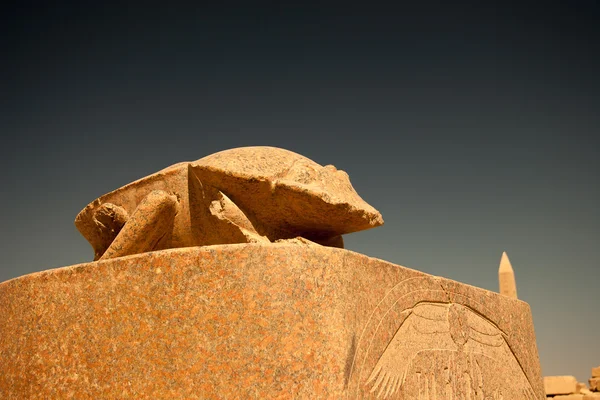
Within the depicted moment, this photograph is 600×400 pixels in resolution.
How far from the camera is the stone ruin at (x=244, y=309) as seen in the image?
227 cm

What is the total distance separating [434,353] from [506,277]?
15.5 m

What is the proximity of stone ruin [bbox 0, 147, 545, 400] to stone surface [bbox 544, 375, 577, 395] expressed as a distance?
865 centimetres

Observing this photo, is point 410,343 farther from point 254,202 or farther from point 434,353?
point 254,202

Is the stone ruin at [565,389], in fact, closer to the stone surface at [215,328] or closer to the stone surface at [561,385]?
the stone surface at [561,385]

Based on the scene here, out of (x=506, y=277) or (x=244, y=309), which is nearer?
(x=244, y=309)

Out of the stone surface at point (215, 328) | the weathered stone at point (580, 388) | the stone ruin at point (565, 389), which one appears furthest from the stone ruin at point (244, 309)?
the weathered stone at point (580, 388)

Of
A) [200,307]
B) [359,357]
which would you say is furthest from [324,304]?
[200,307]

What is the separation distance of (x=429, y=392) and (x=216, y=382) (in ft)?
4.36

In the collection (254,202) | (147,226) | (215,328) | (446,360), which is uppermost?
(254,202)

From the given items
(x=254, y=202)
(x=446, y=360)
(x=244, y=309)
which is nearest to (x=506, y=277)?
(x=446, y=360)

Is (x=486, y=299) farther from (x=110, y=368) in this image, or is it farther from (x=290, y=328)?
(x=110, y=368)

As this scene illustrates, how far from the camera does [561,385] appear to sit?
1097 cm

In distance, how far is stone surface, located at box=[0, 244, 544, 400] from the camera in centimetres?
225

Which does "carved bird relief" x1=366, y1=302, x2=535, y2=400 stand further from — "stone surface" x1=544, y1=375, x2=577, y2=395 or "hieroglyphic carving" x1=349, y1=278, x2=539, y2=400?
"stone surface" x1=544, y1=375, x2=577, y2=395
